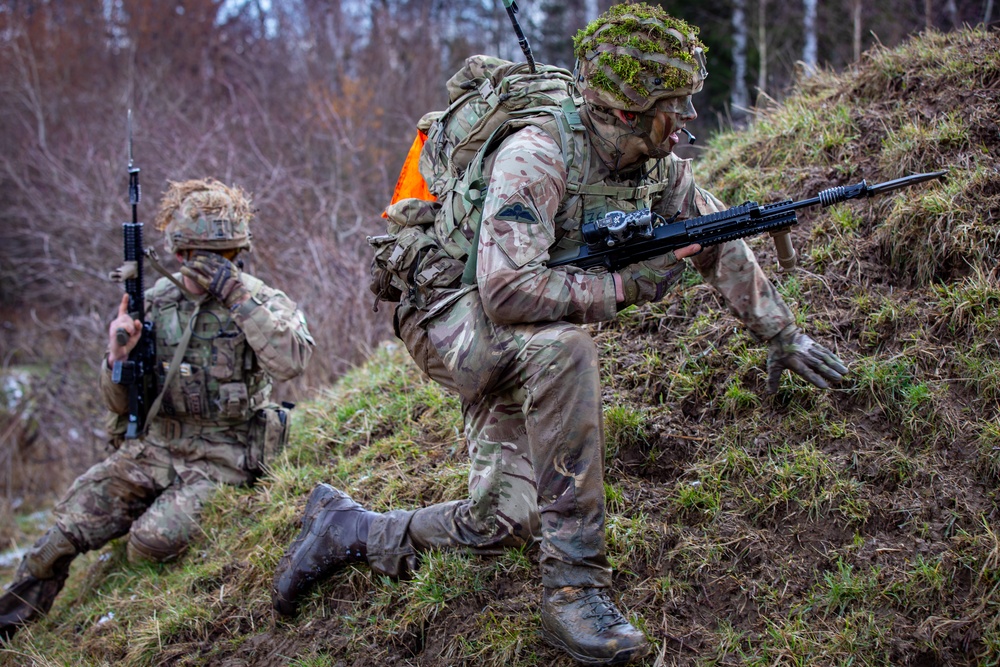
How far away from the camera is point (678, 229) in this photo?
3.21 meters

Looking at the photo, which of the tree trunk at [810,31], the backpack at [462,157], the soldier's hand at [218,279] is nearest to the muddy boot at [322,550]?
the backpack at [462,157]

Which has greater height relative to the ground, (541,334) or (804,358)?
(541,334)

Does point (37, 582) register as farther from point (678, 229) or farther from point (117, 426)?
point (678, 229)

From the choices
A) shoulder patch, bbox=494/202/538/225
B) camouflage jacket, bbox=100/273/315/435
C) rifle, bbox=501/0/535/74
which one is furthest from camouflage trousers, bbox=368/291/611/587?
camouflage jacket, bbox=100/273/315/435

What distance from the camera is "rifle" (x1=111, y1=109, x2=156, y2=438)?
16.6ft

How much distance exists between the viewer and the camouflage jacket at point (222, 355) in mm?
5000

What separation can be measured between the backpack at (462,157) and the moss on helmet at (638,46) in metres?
0.21

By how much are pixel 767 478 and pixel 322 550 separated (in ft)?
6.41

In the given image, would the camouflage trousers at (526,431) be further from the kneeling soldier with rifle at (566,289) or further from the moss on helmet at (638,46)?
the moss on helmet at (638,46)

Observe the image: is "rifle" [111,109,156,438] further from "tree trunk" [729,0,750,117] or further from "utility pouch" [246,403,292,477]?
"tree trunk" [729,0,750,117]

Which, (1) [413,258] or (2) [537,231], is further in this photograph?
(1) [413,258]

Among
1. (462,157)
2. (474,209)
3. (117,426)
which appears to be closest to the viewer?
(474,209)

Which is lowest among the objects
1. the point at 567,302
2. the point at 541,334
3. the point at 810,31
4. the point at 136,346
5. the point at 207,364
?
the point at 207,364

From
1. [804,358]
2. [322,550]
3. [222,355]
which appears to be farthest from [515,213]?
[222,355]
